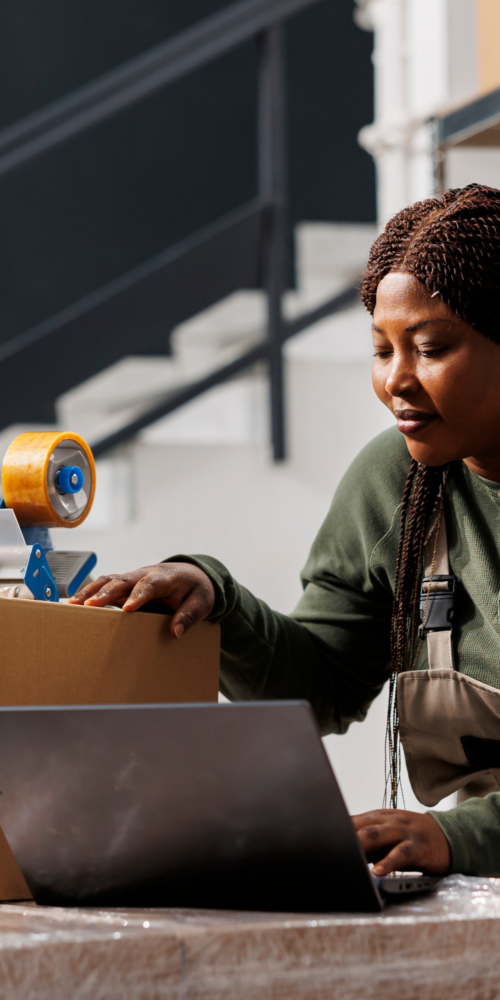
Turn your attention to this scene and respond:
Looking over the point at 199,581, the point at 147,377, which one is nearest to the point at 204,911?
the point at 199,581

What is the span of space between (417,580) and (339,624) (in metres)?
0.14

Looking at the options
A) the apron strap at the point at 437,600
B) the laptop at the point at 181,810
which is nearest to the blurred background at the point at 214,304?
the apron strap at the point at 437,600

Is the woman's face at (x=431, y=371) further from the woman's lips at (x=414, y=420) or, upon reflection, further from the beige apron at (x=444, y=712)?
the beige apron at (x=444, y=712)

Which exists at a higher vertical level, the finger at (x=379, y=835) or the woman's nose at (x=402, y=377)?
the woman's nose at (x=402, y=377)

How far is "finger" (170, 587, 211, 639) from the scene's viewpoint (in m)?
0.85

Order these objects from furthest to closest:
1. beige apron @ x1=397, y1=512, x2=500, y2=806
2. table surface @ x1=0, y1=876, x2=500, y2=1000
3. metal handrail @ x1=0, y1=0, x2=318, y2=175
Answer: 1. metal handrail @ x1=0, y1=0, x2=318, y2=175
2. beige apron @ x1=397, y1=512, x2=500, y2=806
3. table surface @ x1=0, y1=876, x2=500, y2=1000

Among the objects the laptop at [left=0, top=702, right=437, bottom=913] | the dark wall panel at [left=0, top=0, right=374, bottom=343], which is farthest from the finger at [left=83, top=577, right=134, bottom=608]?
the dark wall panel at [left=0, top=0, right=374, bottom=343]

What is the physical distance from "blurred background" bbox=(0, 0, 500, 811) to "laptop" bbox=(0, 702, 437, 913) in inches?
51.9

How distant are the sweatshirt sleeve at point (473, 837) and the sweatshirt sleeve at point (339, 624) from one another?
0.34 meters

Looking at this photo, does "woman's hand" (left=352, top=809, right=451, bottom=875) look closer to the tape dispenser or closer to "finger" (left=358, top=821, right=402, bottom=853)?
"finger" (left=358, top=821, right=402, bottom=853)

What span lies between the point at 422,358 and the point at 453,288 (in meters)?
0.06

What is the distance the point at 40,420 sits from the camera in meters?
2.64

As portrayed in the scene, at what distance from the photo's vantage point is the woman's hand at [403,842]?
66 cm

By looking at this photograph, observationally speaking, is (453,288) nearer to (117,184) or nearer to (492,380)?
(492,380)
